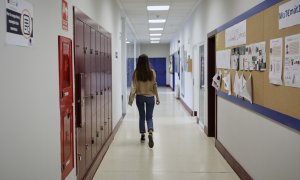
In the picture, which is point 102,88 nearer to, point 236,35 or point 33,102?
point 236,35

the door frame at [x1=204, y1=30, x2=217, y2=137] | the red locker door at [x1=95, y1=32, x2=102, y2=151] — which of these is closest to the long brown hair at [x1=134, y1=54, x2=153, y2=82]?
the red locker door at [x1=95, y1=32, x2=102, y2=151]

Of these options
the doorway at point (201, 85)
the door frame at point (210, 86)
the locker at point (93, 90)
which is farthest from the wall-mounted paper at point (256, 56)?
the doorway at point (201, 85)

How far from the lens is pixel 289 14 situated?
8.11 ft

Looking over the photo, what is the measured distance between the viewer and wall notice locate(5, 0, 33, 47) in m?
1.65

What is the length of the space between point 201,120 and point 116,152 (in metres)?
2.89

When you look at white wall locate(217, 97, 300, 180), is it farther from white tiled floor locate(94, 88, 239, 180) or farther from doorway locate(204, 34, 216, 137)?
doorway locate(204, 34, 216, 137)

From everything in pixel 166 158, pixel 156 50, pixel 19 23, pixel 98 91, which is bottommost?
pixel 166 158

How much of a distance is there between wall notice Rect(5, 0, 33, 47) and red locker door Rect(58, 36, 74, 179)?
0.69m

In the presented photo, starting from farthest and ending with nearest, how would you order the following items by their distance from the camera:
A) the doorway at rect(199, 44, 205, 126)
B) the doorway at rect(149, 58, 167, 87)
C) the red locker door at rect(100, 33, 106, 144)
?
1. the doorway at rect(149, 58, 167, 87)
2. the doorway at rect(199, 44, 205, 126)
3. the red locker door at rect(100, 33, 106, 144)

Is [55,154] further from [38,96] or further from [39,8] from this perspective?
[39,8]

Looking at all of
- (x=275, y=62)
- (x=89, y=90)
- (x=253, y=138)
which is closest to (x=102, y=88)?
(x=89, y=90)

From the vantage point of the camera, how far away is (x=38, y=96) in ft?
6.88

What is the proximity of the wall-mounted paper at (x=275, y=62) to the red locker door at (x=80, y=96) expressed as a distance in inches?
75.6

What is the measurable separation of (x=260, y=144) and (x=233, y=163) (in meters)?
1.05
